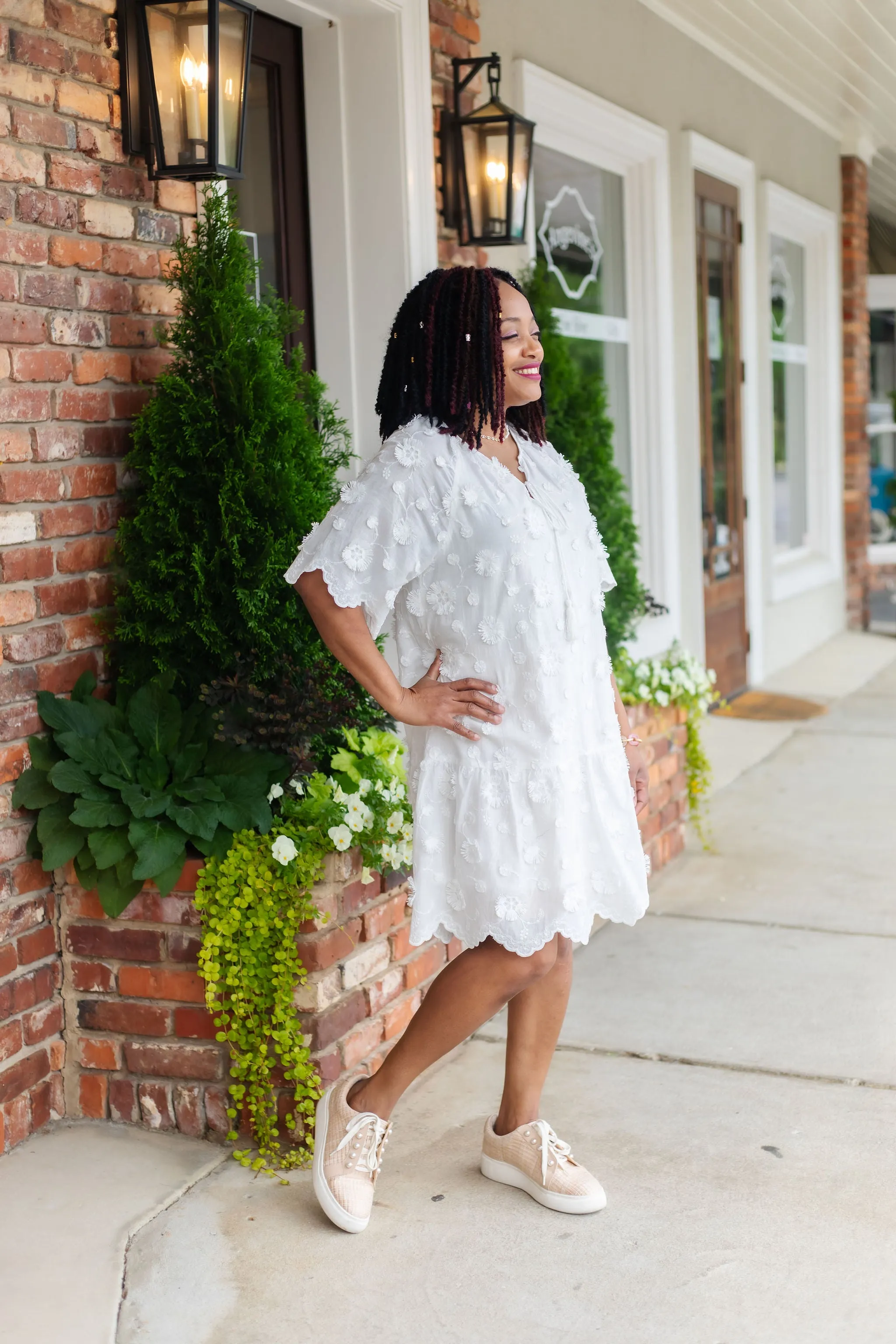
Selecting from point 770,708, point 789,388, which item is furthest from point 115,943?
point 789,388

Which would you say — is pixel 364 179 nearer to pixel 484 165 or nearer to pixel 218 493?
pixel 484 165

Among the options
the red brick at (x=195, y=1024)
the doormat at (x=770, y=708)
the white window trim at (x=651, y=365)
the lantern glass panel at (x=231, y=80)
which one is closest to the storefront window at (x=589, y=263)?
the white window trim at (x=651, y=365)

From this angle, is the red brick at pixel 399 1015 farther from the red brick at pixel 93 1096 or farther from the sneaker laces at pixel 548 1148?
the red brick at pixel 93 1096

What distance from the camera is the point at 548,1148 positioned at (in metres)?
2.54

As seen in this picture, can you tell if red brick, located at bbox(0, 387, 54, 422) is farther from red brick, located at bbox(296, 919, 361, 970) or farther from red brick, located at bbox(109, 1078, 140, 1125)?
red brick, located at bbox(109, 1078, 140, 1125)

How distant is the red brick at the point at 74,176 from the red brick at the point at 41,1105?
1666mm

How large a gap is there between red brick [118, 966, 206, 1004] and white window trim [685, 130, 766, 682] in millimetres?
5306

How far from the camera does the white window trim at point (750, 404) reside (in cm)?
727

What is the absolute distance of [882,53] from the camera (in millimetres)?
6996

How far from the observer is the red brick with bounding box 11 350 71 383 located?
8.87 ft

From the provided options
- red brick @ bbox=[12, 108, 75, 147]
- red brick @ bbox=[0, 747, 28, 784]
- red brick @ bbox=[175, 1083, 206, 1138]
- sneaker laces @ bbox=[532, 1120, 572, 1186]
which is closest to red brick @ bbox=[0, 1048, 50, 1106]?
red brick @ bbox=[175, 1083, 206, 1138]

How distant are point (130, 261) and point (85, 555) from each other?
62 cm

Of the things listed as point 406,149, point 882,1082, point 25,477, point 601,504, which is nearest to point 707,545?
point 601,504

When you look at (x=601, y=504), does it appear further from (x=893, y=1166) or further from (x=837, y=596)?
(x=837, y=596)
